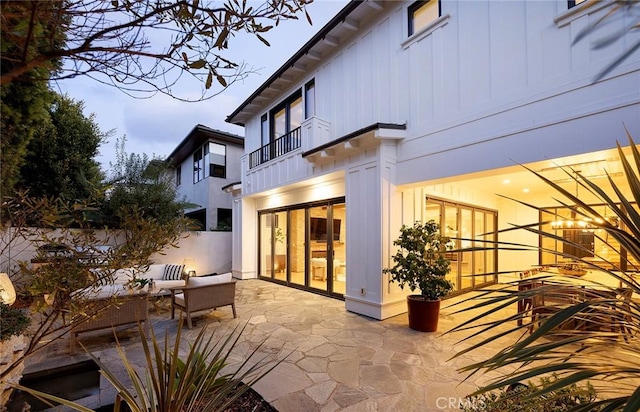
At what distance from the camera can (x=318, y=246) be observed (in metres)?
8.05

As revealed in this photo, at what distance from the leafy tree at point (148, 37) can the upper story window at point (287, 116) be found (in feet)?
23.5

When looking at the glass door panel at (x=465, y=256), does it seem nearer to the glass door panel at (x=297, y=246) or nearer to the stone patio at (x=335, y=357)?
the stone patio at (x=335, y=357)

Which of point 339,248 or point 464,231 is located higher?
point 464,231

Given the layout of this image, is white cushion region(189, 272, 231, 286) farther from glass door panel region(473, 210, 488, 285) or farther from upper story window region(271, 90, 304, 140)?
glass door panel region(473, 210, 488, 285)

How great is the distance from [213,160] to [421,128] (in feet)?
34.4

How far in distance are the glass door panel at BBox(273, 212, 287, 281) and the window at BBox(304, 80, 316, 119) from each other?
10.6ft

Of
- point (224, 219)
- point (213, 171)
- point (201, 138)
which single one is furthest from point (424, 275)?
point (201, 138)

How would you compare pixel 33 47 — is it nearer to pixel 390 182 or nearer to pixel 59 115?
pixel 390 182

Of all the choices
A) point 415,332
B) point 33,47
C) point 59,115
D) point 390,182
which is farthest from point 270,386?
point 59,115

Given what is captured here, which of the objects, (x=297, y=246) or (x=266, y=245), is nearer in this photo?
(x=297, y=246)

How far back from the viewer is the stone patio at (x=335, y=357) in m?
2.96

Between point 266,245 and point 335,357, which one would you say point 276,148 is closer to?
point 266,245

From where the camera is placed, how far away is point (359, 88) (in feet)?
22.0

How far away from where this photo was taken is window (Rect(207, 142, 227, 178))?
1340 centimetres
